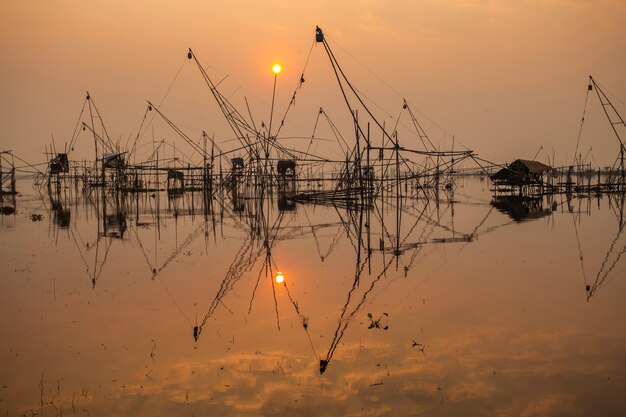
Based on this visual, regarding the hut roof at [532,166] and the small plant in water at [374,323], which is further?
the hut roof at [532,166]

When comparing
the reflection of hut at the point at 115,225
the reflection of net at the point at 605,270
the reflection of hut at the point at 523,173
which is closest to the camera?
the reflection of net at the point at 605,270

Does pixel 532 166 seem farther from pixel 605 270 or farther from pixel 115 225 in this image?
pixel 605 270

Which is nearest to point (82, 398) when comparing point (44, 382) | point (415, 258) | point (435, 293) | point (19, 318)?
point (44, 382)

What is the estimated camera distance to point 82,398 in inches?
173

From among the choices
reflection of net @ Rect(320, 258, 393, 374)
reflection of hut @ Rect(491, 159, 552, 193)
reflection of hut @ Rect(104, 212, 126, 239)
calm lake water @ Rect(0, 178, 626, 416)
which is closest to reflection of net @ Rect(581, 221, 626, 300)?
calm lake water @ Rect(0, 178, 626, 416)

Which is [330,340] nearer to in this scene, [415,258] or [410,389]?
[410,389]

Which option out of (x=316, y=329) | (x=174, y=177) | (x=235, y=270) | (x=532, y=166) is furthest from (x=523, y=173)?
(x=316, y=329)

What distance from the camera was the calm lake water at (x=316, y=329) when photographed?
435cm

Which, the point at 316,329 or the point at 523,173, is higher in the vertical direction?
the point at 523,173

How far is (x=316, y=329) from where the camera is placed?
19.8 feet

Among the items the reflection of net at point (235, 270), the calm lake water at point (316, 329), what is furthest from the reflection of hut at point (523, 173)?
the reflection of net at point (235, 270)

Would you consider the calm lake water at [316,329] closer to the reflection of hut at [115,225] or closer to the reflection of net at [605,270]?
the reflection of net at [605,270]

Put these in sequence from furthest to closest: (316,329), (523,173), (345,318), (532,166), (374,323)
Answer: (532,166), (523,173), (345,318), (374,323), (316,329)

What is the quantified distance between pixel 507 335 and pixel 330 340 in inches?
65.5
